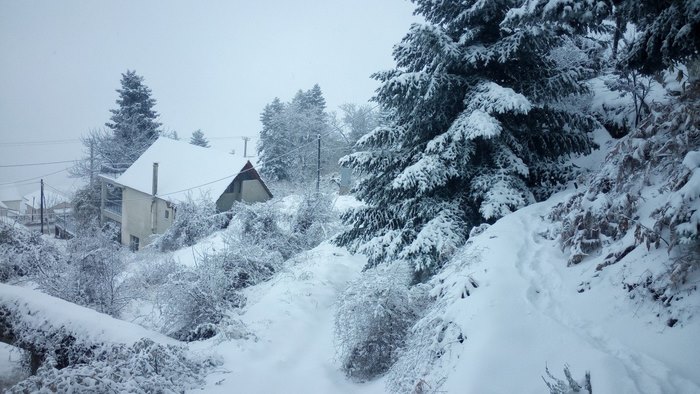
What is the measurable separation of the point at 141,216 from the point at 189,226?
27.9 feet

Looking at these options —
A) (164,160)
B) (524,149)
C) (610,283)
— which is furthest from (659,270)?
(164,160)

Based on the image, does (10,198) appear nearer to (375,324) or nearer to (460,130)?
(375,324)

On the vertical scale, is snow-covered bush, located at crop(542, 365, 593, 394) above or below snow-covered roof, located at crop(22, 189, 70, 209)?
above

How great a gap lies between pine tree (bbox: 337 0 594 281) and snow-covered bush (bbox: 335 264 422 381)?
1.36m

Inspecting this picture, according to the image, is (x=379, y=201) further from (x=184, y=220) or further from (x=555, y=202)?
(x=184, y=220)

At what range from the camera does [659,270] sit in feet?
12.1

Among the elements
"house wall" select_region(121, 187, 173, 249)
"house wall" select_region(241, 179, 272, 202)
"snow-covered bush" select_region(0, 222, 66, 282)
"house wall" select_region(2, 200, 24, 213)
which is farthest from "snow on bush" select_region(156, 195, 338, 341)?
"house wall" select_region(2, 200, 24, 213)

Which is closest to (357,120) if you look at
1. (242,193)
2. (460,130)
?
(242,193)

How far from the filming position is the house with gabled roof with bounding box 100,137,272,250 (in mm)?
25266

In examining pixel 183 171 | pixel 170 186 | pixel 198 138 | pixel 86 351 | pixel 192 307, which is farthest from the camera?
pixel 198 138

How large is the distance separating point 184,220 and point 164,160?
369 inches

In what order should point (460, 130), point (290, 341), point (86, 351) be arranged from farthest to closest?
1. point (290, 341)
2. point (460, 130)
3. point (86, 351)

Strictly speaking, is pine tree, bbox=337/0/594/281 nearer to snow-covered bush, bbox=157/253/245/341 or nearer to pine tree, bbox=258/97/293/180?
snow-covered bush, bbox=157/253/245/341

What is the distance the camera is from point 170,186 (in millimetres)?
26125
